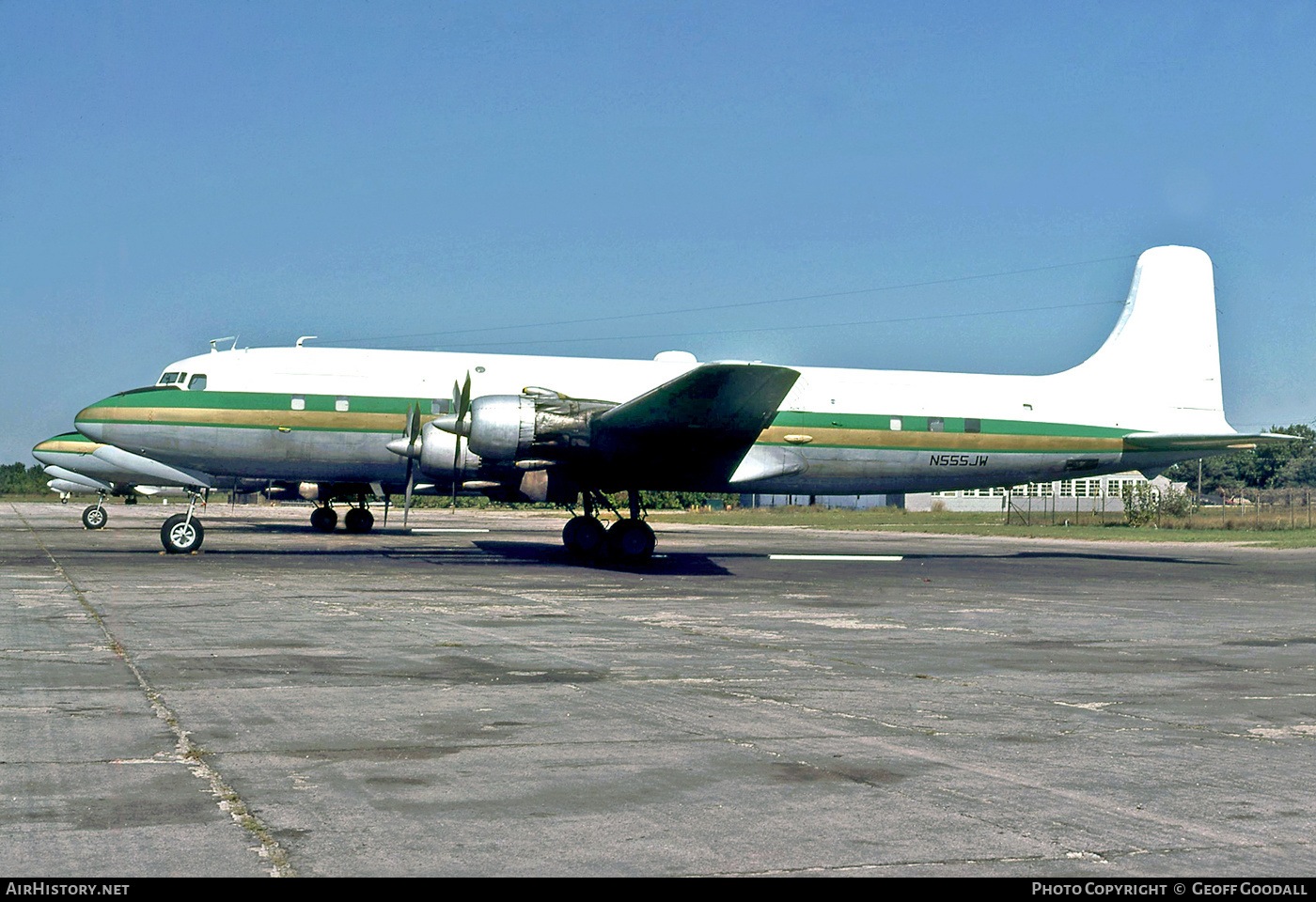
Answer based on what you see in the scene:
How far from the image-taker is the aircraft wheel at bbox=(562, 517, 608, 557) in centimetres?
2475

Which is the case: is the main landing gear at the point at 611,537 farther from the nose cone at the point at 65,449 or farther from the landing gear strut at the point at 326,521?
the nose cone at the point at 65,449

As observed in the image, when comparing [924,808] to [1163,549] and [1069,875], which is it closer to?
[1069,875]

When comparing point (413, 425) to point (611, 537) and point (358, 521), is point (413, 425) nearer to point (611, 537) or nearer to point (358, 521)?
point (611, 537)

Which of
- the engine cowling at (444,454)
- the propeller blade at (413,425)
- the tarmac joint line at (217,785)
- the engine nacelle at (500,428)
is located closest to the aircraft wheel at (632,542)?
the engine nacelle at (500,428)

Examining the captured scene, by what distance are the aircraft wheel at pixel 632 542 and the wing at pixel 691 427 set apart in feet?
3.28

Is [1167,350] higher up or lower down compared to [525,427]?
higher up

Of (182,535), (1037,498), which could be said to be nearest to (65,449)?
(182,535)

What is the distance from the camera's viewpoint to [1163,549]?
36938 millimetres

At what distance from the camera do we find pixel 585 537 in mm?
25047

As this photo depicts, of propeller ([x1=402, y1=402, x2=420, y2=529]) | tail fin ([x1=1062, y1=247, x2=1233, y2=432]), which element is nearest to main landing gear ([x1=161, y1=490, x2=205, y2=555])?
propeller ([x1=402, y1=402, x2=420, y2=529])

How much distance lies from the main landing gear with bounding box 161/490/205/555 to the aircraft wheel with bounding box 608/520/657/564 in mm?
9227

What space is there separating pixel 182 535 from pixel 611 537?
9.56 metres

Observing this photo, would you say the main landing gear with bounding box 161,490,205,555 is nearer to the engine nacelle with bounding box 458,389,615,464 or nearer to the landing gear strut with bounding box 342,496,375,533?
the engine nacelle with bounding box 458,389,615,464

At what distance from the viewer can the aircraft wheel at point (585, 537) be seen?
24750 millimetres
